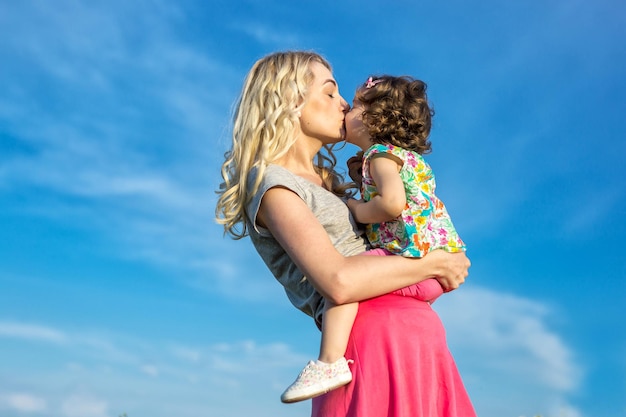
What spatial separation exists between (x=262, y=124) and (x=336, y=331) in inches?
56.3

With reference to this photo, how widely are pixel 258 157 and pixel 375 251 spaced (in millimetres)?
963

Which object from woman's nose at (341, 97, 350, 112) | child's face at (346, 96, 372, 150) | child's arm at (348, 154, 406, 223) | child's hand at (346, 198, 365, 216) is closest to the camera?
child's arm at (348, 154, 406, 223)

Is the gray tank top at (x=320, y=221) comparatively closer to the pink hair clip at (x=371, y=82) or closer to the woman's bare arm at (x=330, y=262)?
the woman's bare arm at (x=330, y=262)

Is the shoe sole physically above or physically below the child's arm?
below

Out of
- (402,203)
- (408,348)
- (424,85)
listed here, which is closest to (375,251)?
(402,203)

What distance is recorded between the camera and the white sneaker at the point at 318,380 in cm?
357

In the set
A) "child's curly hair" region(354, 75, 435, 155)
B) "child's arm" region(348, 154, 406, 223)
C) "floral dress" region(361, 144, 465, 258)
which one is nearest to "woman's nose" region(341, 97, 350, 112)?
"child's curly hair" region(354, 75, 435, 155)

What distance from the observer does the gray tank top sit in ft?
13.0

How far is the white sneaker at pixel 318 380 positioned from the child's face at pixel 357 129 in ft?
4.85

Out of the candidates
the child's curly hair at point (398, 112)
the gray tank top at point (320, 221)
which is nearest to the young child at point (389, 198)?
the child's curly hair at point (398, 112)

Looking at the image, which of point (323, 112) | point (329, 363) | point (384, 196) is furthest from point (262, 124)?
point (329, 363)

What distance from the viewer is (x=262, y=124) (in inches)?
172

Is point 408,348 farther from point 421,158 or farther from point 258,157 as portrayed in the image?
point 258,157

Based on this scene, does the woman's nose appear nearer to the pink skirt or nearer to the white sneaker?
the pink skirt
